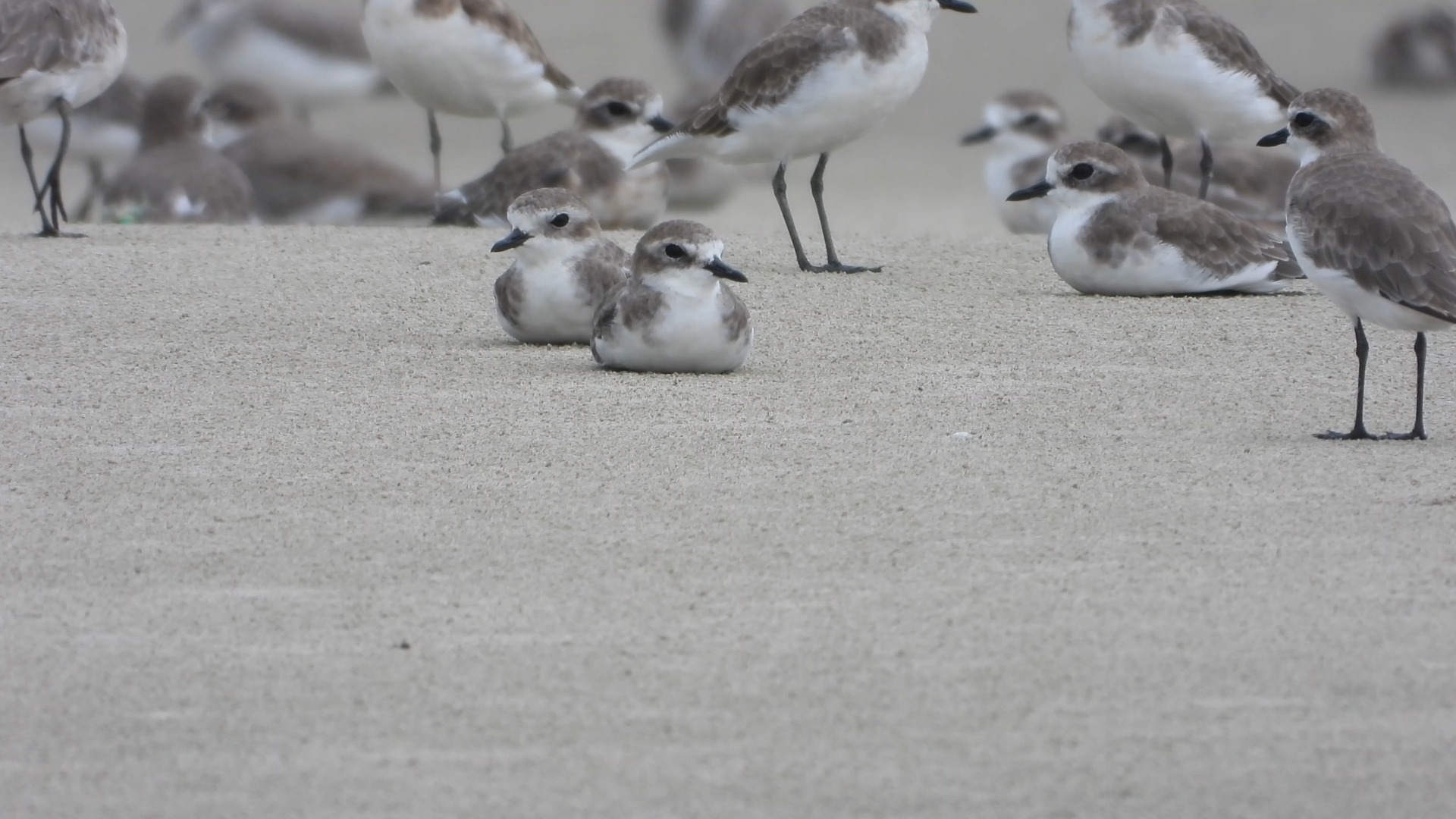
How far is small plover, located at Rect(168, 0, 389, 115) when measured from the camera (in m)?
14.2

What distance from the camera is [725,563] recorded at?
4.12 m

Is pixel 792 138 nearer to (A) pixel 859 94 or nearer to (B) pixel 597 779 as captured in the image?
(A) pixel 859 94

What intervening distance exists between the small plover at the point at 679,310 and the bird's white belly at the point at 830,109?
202 centimetres

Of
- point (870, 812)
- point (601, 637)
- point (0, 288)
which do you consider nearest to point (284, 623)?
point (601, 637)

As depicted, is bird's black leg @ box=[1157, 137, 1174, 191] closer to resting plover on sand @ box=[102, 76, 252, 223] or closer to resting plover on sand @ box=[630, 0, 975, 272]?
A: resting plover on sand @ box=[630, 0, 975, 272]

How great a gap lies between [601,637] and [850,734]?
0.64m

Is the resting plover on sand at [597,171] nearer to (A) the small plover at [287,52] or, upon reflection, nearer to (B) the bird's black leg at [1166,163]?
(B) the bird's black leg at [1166,163]

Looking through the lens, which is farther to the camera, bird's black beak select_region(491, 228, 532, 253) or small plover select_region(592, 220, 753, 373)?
bird's black beak select_region(491, 228, 532, 253)

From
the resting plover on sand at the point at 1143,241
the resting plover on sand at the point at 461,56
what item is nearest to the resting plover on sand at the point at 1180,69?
the resting plover on sand at the point at 1143,241

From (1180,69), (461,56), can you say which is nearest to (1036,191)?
(1180,69)

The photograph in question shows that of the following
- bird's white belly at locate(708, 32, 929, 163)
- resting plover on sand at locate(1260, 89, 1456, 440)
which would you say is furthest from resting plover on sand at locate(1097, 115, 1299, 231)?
resting plover on sand at locate(1260, 89, 1456, 440)

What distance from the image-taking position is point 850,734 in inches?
126

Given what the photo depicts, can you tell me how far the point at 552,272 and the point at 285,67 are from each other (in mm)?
8460

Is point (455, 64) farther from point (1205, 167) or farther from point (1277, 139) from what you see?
point (1277, 139)
